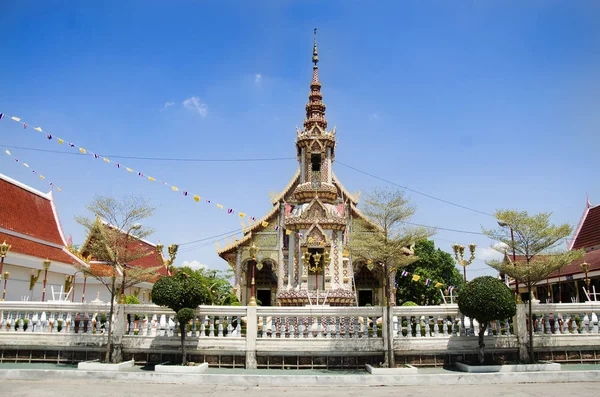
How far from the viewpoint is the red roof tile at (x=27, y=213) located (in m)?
20.1

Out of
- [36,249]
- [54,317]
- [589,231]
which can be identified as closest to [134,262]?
[36,249]

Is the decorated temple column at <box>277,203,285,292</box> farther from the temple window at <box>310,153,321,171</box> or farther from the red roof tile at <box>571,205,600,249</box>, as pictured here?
the red roof tile at <box>571,205,600,249</box>

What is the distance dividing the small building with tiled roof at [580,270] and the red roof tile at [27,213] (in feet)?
77.1

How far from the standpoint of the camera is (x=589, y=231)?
90.5ft

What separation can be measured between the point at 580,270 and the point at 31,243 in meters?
26.8

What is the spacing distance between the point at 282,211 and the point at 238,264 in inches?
182

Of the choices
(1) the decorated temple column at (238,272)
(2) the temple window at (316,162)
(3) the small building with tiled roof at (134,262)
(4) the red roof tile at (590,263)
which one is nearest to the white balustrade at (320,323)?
(3) the small building with tiled roof at (134,262)

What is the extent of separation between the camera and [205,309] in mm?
10812

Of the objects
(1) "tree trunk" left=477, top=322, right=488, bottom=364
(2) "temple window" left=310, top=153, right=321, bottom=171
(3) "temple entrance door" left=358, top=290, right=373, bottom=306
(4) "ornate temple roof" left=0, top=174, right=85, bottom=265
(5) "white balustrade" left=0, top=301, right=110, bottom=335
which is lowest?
(1) "tree trunk" left=477, top=322, right=488, bottom=364

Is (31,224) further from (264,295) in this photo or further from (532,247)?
(532,247)

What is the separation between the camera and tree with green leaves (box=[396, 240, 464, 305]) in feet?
119

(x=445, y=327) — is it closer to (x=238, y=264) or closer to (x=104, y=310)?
(x=104, y=310)

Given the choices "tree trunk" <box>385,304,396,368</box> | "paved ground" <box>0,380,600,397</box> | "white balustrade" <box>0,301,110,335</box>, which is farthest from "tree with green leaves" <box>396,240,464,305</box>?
"white balustrade" <box>0,301,110,335</box>

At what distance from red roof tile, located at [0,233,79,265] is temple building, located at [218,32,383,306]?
9266 mm
